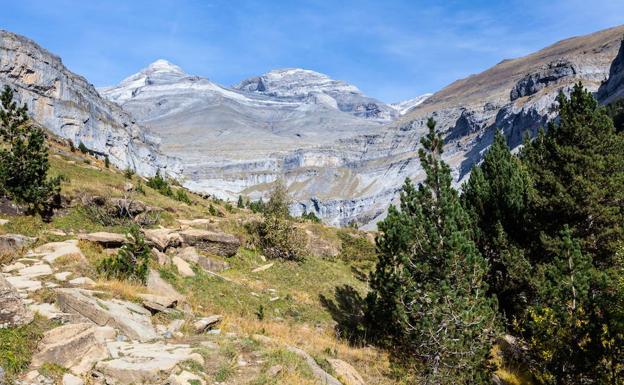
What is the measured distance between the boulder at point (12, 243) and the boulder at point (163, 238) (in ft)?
14.9

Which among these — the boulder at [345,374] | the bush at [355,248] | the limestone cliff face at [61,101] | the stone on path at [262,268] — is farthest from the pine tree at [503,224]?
the limestone cliff face at [61,101]

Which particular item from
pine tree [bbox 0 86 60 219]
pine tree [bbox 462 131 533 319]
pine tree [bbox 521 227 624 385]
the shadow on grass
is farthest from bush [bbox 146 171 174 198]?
pine tree [bbox 521 227 624 385]

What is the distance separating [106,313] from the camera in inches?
419

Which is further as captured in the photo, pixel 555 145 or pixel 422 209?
pixel 555 145

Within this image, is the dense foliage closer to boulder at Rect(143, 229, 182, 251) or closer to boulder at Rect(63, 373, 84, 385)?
boulder at Rect(63, 373, 84, 385)

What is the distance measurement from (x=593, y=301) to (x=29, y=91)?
15411 cm

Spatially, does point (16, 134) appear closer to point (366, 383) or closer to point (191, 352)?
point (191, 352)

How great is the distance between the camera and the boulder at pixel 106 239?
17170 mm

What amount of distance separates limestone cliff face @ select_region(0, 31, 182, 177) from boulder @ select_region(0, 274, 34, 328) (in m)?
100

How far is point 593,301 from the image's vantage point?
13.4 metres

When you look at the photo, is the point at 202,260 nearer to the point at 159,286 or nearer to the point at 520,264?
the point at 159,286

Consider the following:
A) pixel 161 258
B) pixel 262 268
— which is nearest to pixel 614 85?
pixel 262 268

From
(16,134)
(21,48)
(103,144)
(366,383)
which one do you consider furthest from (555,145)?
(103,144)

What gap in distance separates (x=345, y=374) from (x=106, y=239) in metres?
11.4
